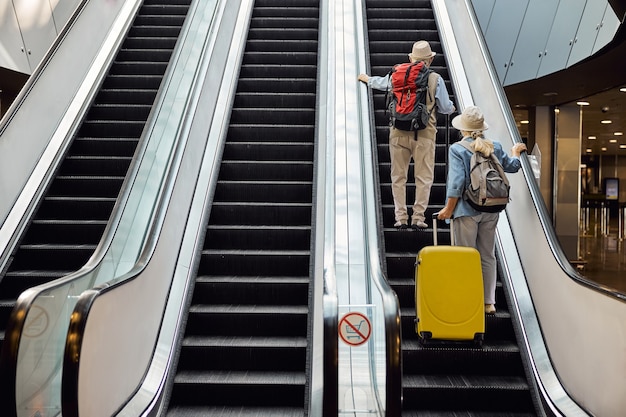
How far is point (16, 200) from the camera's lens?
22.3 feet

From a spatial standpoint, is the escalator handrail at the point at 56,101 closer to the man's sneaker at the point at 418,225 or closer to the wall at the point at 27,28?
the wall at the point at 27,28

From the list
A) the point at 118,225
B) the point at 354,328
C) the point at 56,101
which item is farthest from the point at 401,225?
the point at 56,101

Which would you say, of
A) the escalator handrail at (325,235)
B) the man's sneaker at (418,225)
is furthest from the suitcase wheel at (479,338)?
the man's sneaker at (418,225)

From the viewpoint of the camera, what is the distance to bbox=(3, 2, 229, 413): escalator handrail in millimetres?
3609

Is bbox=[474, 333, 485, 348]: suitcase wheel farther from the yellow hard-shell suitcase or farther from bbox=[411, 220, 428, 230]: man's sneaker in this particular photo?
bbox=[411, 220, 428, 230]: man's sneaker

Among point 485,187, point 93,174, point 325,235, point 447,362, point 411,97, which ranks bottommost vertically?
point 447,362

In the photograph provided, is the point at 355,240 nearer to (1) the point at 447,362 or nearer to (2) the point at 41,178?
(1) the point at 447,362

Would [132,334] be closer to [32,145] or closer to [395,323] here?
[395,323]

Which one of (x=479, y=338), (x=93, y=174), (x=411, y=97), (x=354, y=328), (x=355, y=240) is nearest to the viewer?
(x=354, y=328)

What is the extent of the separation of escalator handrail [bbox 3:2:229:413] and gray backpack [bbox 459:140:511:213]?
240cm

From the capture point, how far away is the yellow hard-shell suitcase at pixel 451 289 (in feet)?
15.9

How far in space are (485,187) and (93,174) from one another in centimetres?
430

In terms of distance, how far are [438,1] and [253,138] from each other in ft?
13.6

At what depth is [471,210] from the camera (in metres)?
5.27
